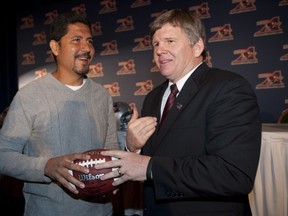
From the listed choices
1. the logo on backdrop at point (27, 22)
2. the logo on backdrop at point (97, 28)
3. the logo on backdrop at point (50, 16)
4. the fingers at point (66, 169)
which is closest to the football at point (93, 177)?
the fingers at point (66, 169)

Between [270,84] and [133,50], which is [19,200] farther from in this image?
[270,84]

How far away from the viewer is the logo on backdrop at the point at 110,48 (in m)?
4.20

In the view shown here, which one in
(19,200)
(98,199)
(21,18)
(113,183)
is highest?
(21,18)

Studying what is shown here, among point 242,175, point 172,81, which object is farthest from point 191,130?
point 172,81

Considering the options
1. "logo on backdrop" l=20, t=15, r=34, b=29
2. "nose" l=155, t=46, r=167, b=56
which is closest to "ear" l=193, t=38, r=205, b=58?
"nose" l=155, t=46, r=167, b=56

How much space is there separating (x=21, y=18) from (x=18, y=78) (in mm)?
1025

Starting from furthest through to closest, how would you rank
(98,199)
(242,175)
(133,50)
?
(133,50), (98,199), (242,175)

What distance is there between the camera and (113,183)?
1.15m

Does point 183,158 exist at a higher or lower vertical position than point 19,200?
higher

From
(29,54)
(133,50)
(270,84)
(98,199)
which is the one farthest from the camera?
(29,54)

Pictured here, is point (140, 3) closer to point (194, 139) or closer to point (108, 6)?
point (108, 6)

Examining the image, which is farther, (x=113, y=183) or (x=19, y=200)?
(x=19, y=200)

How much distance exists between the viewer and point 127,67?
411 cm

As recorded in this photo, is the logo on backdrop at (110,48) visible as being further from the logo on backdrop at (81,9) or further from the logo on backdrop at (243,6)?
the logo on backdrop at (243,6)
